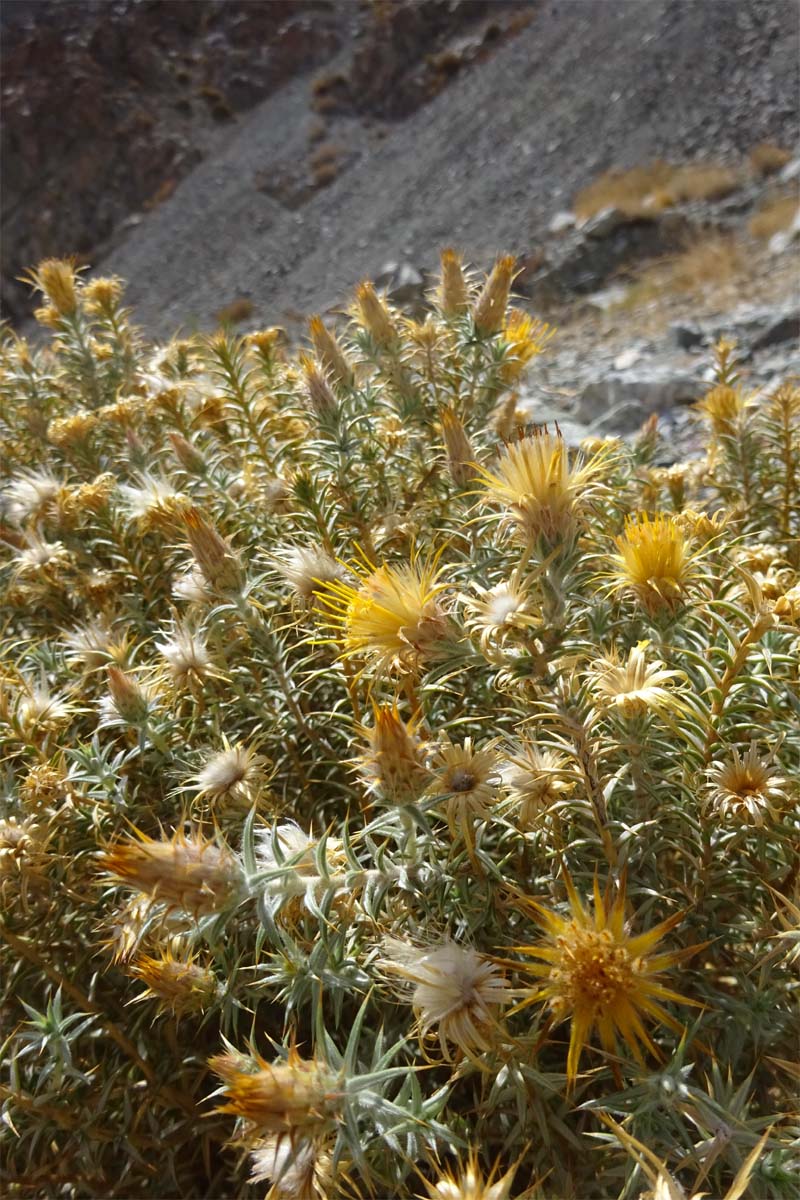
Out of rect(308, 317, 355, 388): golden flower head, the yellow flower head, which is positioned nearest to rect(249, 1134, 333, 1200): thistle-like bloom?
the yellow flower head

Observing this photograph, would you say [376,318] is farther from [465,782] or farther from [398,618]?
[465,782]

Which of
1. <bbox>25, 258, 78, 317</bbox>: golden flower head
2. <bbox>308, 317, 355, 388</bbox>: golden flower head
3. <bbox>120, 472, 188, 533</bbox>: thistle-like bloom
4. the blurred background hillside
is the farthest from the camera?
the blurred background hillside

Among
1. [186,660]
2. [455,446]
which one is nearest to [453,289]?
[455,446]

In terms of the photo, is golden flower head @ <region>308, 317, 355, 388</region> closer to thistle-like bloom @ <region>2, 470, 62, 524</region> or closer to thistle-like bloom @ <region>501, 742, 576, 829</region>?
thistle-like bloom @ <region>2, 470, 62, 524</region>

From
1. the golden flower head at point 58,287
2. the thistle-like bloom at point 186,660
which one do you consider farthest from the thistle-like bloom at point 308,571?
the golden flower head at point 58,287

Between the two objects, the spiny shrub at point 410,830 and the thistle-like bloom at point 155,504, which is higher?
the thistle-like bloom at point 155,504

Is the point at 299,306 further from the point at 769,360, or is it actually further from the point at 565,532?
the point at 565,532

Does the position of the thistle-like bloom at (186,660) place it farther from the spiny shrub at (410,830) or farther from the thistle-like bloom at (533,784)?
the thistle-like bloom at (533,784)
